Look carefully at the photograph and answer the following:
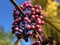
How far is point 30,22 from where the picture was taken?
1.30 metres

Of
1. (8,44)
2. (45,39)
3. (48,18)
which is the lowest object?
(45,39)

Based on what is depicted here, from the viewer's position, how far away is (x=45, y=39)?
1271 mm

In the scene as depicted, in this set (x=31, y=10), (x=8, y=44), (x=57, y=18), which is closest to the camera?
(x=57, y=18)

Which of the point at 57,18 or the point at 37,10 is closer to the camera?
the point at 57,18

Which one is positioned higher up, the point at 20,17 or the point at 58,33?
the point at 20,17

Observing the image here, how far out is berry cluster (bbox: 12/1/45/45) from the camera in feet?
4.23

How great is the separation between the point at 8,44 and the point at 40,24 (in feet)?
42.8

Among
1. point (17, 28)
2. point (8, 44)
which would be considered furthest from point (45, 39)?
point (8, 44)

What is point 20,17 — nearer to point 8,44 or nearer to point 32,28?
point 32,28

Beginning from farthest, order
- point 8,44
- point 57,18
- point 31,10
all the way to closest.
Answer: point 8,44 < point 31,10 < point 57,18

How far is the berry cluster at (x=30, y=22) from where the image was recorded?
1289 mm

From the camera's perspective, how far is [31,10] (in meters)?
1.36

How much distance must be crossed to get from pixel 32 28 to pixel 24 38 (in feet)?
0.20

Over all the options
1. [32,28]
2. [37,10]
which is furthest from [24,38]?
[37,10]
